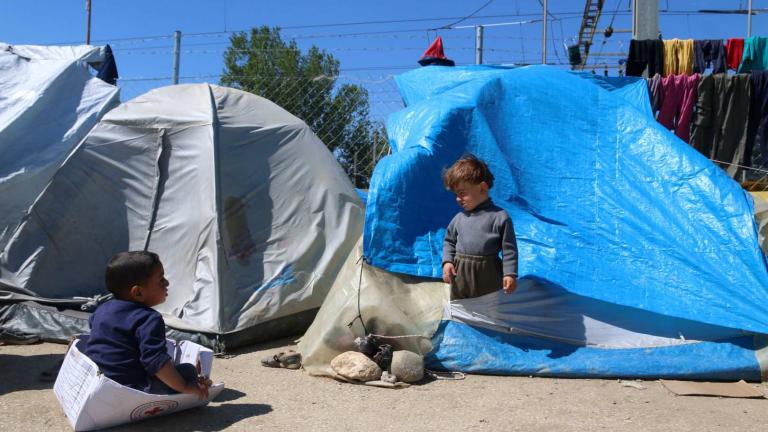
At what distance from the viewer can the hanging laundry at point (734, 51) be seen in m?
7.03

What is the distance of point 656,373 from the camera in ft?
12.9

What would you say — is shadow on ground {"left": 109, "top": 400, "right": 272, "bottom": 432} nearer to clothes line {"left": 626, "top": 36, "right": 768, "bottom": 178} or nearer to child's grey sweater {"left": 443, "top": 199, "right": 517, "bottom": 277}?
child's grey sweater {"left": 443, "top": 199, "right": 517, "bottom": 277}

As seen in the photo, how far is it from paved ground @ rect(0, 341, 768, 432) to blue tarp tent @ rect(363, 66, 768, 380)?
0.80ft

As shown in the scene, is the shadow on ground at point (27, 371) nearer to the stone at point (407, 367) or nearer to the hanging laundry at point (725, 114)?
the stone at point (407, 367)

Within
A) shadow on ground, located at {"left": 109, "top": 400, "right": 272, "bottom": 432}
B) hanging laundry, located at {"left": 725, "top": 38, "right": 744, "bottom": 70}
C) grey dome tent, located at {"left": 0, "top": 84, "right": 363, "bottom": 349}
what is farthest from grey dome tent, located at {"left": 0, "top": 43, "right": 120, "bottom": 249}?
hanging laundry, located at {"left": 725, "top": 38, "right": 744, "bottom": 70}

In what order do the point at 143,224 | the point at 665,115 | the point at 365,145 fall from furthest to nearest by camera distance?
the point at 365,145, the point at 665,115, the point at 143,224

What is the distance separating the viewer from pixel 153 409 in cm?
313

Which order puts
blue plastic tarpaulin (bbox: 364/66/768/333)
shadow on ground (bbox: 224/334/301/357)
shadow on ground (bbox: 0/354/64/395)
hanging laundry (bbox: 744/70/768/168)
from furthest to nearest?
hanging laundry (bbox: 744/70/768/168)
shadow on ground (bbox: 224/334/301/357)
blue plastic tarpaulin (bbox: 364/66/768/333)
shadow on ground (bbox: 0/354/64/395)

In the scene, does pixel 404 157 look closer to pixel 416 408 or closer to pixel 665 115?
pixel 416 408

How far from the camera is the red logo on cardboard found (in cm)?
309

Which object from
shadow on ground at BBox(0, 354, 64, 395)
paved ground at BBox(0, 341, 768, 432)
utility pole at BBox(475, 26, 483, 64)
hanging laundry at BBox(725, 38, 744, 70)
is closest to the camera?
paved ground at BBox(0, 341, 768, 432)

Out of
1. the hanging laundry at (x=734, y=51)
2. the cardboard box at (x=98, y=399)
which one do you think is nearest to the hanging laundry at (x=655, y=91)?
the hanging laundry at (x=734, y=51)

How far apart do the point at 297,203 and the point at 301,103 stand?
11.7ft

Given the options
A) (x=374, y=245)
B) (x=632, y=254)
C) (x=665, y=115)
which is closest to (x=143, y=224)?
(x=374, y=245)
